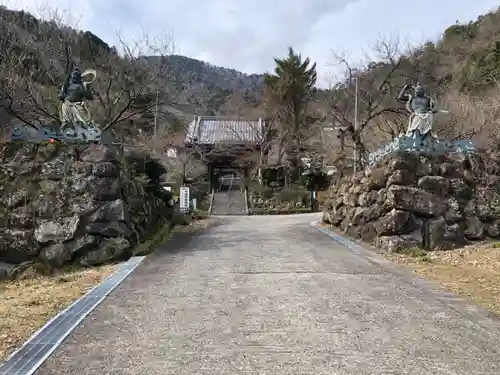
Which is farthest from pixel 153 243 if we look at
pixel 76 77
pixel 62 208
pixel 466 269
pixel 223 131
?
pixel 223 131

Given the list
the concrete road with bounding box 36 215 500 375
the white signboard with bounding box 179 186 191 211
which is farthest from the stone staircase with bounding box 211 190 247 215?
the concrete road with bounding box 36 215 500 375

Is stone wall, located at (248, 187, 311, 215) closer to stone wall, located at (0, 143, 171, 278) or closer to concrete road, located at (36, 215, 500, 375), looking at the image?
stone wall, located at (0, 143, 171, 278)

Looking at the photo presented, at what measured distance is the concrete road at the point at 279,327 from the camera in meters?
3.48

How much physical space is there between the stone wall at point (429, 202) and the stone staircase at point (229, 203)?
48.0 feet

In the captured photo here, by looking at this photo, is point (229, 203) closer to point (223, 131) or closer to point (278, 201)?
point (278, 201)

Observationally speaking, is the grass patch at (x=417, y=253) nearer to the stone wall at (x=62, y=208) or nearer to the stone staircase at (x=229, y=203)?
the stone wall at (x=62, y=208)

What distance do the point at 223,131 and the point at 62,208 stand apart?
2517 centimetres

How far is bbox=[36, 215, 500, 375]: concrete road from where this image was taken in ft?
11.4

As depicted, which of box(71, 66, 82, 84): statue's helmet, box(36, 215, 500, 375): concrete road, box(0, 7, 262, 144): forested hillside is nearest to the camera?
box(36, 215, 500, 375): concrete road

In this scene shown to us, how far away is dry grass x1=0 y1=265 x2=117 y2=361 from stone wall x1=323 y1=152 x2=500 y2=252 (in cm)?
550

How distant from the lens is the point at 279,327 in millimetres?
4375

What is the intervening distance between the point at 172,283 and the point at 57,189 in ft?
12.0

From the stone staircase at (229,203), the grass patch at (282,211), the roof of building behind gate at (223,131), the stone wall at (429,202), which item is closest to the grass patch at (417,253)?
the stone wall at (429,202)

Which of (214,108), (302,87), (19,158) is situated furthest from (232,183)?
(19,158)
